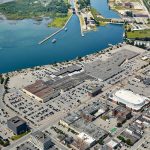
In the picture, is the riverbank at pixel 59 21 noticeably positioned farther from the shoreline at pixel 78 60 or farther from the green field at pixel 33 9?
the shoreline at pixel 78 60

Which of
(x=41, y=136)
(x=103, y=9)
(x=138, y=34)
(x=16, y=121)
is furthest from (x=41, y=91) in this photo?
(x=103, y=9)

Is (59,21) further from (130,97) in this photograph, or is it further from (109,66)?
(130,97)

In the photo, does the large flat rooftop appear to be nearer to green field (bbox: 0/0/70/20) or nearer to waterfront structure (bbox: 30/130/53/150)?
waterfront structure (bbox: 30/130/53/150)

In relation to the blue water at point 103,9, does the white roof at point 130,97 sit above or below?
below

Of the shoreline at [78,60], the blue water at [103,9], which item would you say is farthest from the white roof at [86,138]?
the blue water at [103,9]

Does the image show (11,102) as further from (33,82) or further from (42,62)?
(42,62)

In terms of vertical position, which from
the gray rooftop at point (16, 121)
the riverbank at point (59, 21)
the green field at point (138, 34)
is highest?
the riverbank at point (59, 21)
